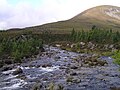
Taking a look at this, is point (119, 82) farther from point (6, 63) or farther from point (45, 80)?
point (6, 63)

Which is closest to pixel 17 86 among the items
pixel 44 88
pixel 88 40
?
pixel 44 88

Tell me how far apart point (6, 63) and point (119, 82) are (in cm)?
3835

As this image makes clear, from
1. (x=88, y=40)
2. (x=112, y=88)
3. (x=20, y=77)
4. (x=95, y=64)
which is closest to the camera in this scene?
(x=112, y=88)

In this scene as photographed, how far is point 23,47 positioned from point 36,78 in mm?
44502

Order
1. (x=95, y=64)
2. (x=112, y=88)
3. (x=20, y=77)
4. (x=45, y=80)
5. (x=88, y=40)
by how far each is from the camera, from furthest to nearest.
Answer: (x=88, y=40)
(x=95, y=64)
(x=20, y=77)
(x=45, y=80)
(x=112, y=88)

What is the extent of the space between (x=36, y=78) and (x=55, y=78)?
3775mm

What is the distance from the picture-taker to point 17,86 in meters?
48.8

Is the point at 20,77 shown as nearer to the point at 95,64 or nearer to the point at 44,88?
the point at 44,88

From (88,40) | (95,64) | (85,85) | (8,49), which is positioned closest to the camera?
(85,85)

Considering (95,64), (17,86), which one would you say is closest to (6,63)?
(95,64)

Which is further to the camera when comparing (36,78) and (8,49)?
(8,49)

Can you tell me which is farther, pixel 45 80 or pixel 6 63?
pixel 6 63

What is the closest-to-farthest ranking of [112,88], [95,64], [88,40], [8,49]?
1. [112,88]
2. [95,64]
3. [8,49]
4. [88,40]

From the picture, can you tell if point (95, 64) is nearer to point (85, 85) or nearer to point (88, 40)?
point (85, 85)
